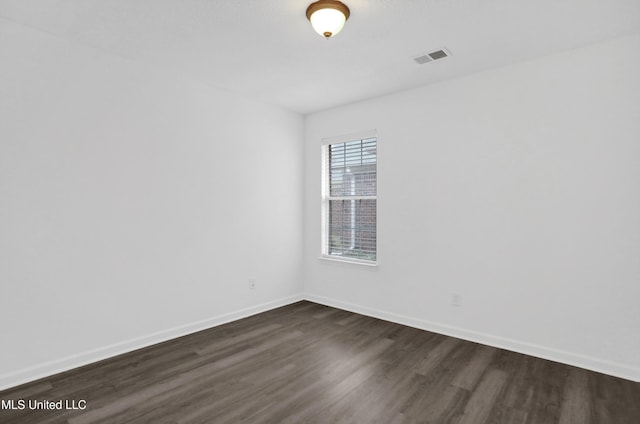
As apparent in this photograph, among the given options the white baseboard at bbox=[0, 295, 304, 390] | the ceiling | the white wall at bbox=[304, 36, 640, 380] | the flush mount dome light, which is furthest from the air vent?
the white baseboard at bbox=[0, 295, 304, 390]

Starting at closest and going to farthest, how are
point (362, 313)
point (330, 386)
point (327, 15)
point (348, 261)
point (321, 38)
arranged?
point (327, 15) → point (330, 386) → point (321, 38) → point (362, 313) → point (348, 261)

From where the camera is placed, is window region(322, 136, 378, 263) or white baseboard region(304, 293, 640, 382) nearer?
white baseboard region(304, 293, 640, 382)

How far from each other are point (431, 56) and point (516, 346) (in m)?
2.78

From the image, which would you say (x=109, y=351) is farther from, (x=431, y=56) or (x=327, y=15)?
(x=431, y=56)

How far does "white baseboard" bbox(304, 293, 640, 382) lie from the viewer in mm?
2688

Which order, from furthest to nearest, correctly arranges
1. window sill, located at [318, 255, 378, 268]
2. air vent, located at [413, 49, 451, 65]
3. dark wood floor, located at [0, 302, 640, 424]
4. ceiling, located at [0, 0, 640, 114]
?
window sill, located at [318, 255, 378, 268] < air vent, located at [413, 49, 451, 65] < ceiling, located at [0, 0, 640, 114] < dark wood floor, located at [0, 302, 640, 424]

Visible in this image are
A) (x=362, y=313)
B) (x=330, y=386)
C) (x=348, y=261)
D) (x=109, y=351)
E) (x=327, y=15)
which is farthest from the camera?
(x=348, y=261)

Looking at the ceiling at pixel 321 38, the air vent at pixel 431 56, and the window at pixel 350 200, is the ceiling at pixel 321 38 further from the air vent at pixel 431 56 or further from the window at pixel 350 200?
the window at pixel 350 200

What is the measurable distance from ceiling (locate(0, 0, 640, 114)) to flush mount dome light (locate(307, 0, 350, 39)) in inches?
2.5

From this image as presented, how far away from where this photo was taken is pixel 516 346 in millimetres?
3141

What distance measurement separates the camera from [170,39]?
2775 millimetres

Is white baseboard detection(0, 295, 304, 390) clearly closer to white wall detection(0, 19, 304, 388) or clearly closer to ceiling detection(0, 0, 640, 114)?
white wall detection(0, 19, 304, 388)

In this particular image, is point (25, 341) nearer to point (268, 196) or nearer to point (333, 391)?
point (333, 391)

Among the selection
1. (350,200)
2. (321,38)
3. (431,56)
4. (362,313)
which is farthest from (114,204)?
(431,56)
